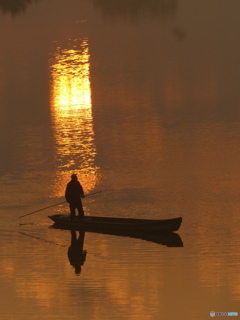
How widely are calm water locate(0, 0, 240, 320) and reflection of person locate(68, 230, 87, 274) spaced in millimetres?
154

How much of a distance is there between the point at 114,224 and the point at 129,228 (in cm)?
47

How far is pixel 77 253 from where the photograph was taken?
115 ft

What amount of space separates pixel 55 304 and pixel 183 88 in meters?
36.1

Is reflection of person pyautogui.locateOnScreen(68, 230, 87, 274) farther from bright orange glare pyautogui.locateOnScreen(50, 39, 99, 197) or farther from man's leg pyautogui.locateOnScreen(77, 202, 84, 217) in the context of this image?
bright orange glare pyautogui.locateOnScreen(50, 39, 99, 197)

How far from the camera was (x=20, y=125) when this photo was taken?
57031mm

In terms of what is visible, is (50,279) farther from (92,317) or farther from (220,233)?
(220,233)

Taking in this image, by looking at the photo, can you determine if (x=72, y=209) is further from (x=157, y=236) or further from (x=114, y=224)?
(x=157, y=236)

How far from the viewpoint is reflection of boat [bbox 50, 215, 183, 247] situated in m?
36.1

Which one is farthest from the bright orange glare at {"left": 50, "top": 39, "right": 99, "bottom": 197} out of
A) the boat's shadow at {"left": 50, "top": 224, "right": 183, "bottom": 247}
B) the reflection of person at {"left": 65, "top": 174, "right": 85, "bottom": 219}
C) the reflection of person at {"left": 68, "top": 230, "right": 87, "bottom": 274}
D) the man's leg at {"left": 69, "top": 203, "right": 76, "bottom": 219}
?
the boat's shadow at {"left": 50, "top": 224, "right": 183, "bottom": 247}

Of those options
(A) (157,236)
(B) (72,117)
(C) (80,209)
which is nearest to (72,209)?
(C) (80,209)

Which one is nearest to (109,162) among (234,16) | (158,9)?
Result: (234,16)

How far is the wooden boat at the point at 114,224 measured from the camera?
36.2 metres

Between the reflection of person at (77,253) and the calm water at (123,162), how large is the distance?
0.15 meters

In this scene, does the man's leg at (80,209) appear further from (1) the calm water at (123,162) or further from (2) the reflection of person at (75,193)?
(1) the calm water at (123,162)
